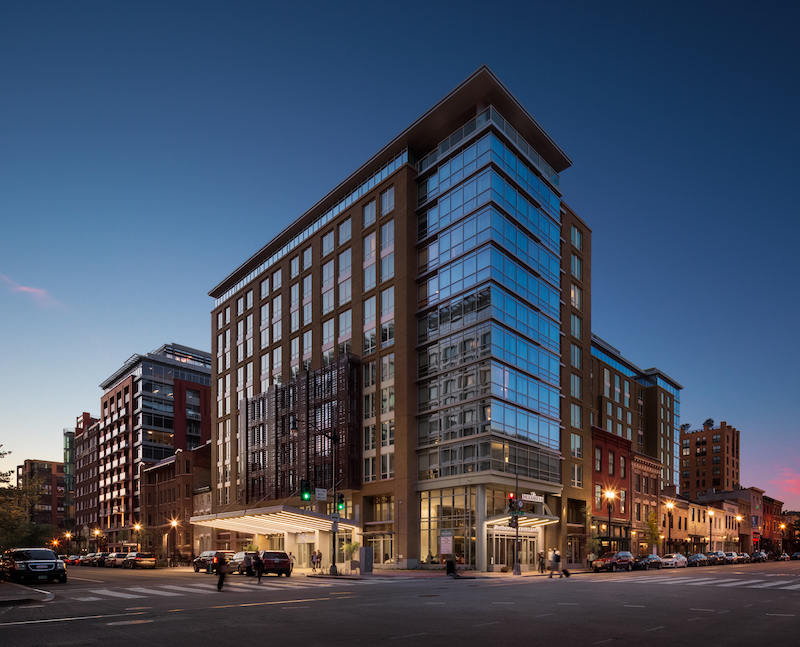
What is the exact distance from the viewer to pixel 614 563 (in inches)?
2222

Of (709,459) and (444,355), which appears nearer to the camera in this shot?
(444,355)

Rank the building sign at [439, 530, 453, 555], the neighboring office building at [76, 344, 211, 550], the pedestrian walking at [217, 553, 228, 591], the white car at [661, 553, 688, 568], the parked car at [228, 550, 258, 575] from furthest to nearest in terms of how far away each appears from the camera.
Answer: the neighboring office building at [76, 344, 211, 550]
the white car at [661, 553, 688, 568]
the building sign at [439, 530, 453, 555]
the parked car at [228, 550, 258, 575]
the pedestrian walking at [217, 553, 228, 591]

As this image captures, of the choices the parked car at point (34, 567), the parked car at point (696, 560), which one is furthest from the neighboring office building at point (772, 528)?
the parked car at point (34, 567)

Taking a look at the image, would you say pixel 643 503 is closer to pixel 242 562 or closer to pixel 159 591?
pixel 242 562

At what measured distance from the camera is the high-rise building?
55875mm

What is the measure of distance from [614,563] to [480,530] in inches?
468

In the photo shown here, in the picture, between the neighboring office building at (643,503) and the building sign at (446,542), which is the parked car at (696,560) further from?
the building sign at (446,542)

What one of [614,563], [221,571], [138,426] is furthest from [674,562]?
[138,426]

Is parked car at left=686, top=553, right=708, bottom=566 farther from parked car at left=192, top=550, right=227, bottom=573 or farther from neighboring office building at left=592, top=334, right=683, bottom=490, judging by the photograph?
parked car at left=192, top=550, right=227, bottom=573

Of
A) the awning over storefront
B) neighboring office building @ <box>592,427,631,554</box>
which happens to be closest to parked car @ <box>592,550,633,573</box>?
the awning over storefront

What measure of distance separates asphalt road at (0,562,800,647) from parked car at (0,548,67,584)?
774cm

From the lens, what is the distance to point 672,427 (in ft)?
416

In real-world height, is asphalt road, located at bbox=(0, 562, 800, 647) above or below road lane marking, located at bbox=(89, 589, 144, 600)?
above

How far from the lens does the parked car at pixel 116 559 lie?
7544cm
